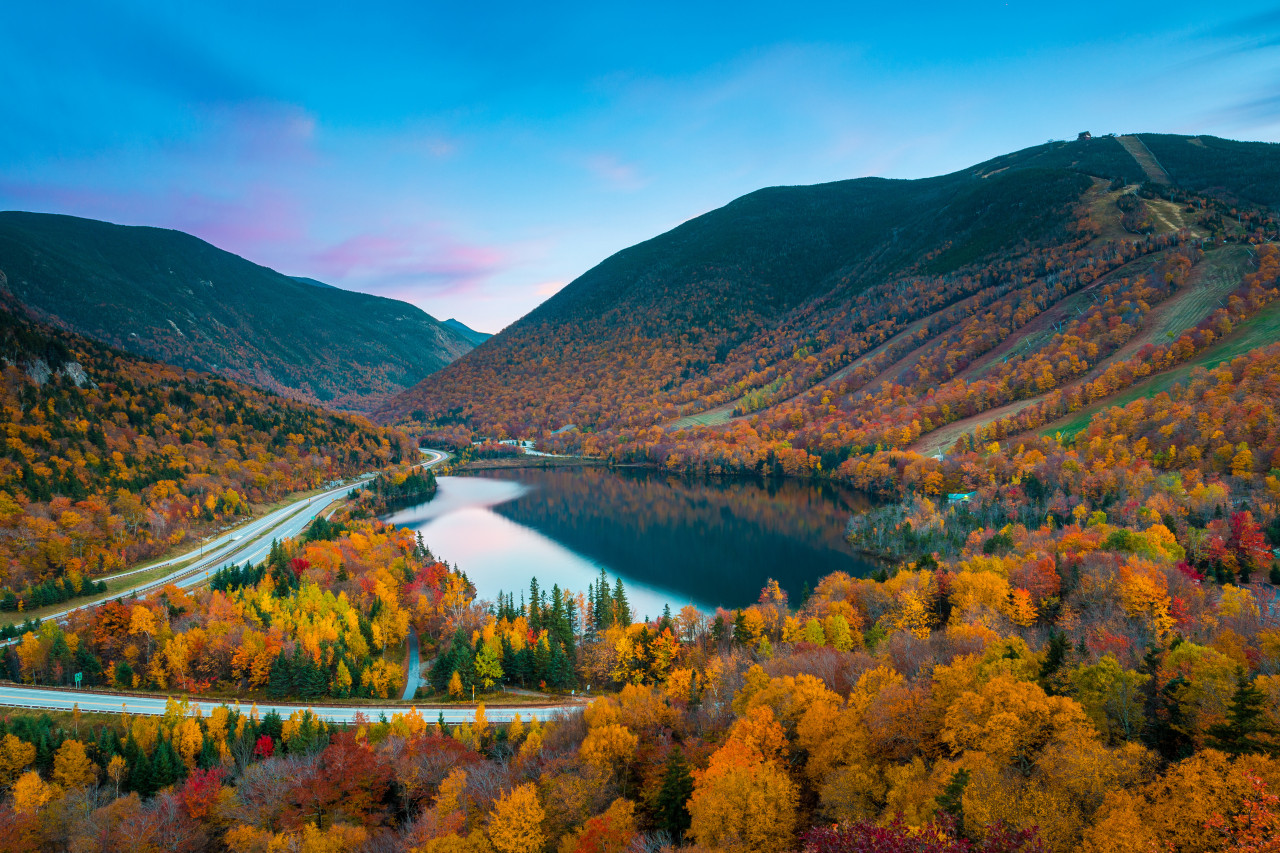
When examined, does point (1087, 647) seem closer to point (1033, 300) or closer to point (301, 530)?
point (301, 530)

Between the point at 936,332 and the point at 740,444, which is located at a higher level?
the point at 936,332

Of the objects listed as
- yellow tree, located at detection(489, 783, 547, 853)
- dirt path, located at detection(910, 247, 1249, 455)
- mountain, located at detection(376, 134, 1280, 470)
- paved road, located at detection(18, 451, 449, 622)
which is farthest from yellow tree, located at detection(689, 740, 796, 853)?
mountain, located at detection(376, 134, 1280, 470)

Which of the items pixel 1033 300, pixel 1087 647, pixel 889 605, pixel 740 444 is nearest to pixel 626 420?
pixel 740 444

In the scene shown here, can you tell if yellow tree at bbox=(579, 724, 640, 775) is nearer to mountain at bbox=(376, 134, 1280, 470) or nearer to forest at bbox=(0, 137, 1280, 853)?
forest at bbox=(0, 137, 1280, 853)

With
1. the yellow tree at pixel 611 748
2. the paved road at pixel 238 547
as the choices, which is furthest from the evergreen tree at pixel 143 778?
the paved road at pixel 238 547

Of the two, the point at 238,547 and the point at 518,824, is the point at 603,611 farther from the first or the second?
the point at 238,547
